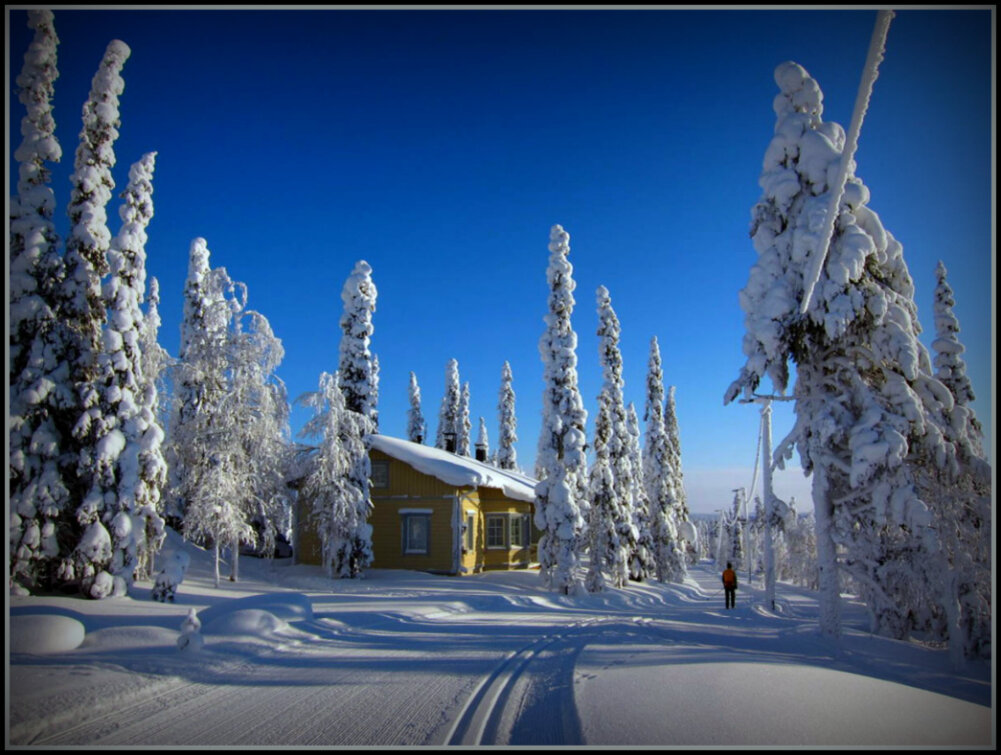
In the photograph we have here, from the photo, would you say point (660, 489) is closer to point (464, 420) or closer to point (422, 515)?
point (422, 515)

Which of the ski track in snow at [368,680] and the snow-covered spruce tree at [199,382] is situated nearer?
the ski track in snow at [368,680]

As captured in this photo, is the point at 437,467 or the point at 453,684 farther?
the point at 437,467

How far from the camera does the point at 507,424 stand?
215 ft

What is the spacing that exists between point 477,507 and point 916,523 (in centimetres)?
2242

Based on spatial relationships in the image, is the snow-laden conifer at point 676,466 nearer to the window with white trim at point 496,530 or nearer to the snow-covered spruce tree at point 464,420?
the window with white trim at point 496,530

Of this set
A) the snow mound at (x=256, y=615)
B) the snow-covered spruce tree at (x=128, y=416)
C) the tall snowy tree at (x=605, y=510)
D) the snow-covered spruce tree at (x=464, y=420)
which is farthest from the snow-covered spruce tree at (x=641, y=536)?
the snow-covered spruce tree at (x=464, y=420)

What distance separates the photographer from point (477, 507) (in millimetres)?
30531

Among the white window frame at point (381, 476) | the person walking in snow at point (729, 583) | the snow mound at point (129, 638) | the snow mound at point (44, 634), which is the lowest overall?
the person walking in snow at point (729, 583)

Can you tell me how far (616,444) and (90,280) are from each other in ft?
76.7

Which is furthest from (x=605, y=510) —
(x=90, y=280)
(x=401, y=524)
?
(x=90, y=280)

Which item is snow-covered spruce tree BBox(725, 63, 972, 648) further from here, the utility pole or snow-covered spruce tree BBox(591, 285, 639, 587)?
snow-covered spruce tree BBox(591, 285, 639, 587)

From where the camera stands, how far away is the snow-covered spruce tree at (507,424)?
210 ft

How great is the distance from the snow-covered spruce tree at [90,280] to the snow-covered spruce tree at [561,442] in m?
15.1

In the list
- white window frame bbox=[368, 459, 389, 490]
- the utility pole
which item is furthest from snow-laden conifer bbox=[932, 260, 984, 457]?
white window frame bbox=[368, 459, 389, 490]
